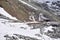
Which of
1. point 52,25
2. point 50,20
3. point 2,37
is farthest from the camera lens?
point 50,20

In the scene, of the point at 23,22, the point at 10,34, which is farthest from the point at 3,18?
the point at 10,34

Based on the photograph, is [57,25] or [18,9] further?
[18,9]

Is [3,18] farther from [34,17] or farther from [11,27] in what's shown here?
[34,17]

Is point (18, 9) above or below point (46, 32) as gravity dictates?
above

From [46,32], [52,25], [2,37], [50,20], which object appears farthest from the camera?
[50,20]

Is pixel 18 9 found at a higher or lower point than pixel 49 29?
higher

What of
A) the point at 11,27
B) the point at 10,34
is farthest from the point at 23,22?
the point at 10,34

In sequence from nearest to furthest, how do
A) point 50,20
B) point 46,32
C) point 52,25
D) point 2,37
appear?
point 2,37
point 46,32
point 52,25
point 50,20

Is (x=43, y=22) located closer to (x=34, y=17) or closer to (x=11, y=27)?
(x=34, y=17)

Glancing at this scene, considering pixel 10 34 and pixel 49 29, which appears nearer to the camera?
pixel 10 34
